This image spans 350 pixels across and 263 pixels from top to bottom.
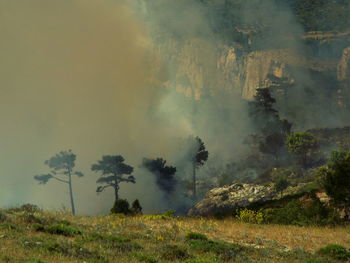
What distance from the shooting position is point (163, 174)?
330 feet

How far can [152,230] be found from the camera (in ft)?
69.2

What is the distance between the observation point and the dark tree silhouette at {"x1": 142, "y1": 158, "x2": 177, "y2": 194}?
3920 inches

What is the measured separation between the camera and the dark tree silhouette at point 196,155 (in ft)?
324

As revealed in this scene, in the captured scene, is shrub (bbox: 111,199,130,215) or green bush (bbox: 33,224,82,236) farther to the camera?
shrub (bbox: 111,199,130,215)

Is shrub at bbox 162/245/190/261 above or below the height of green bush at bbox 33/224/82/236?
below

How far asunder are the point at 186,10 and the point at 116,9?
29.1 metres

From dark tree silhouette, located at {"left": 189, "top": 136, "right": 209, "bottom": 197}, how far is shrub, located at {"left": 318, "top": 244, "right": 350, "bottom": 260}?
77.3 meters

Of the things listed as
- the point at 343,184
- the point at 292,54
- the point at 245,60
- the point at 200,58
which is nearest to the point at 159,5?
the point at 200,58

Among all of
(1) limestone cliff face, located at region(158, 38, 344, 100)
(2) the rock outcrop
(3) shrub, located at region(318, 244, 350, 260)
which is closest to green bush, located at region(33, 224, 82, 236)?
(3) shrub, located at region(318, 244, 350, 260)

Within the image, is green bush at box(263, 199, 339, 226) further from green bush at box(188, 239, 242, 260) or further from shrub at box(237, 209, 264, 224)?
green bush at box(188, 239, 242, 260)

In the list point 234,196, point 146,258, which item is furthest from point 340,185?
point 234,196

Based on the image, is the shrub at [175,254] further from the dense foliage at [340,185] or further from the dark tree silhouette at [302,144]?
the dark tree silhouette at [302,144]

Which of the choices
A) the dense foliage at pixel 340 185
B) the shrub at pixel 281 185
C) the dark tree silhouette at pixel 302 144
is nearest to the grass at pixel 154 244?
the dense foliage at pixel 340 185

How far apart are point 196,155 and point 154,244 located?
8301 cm
